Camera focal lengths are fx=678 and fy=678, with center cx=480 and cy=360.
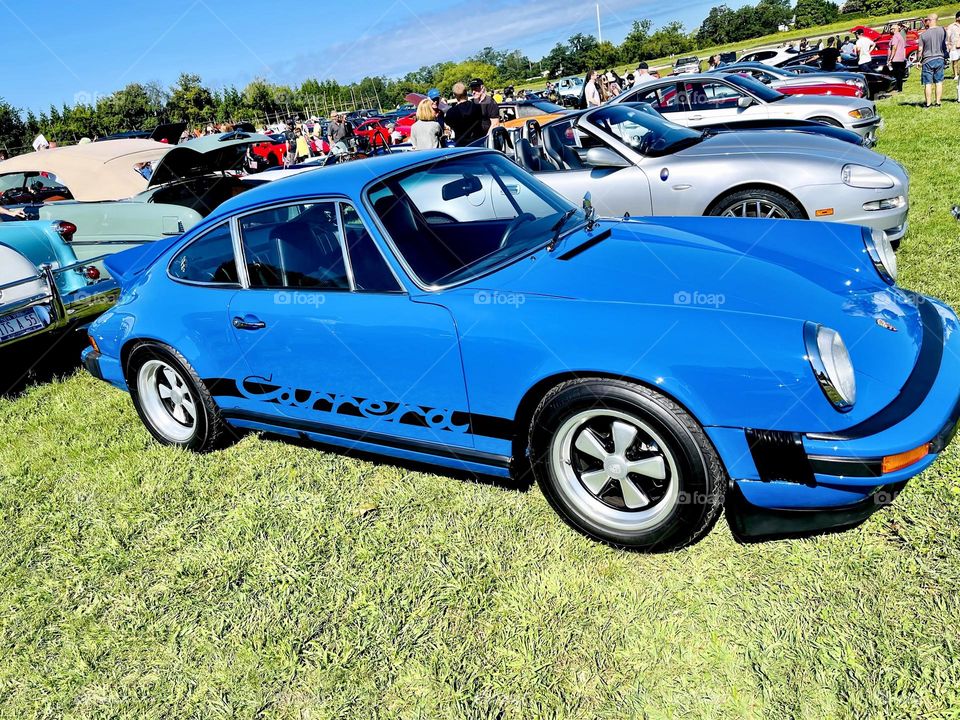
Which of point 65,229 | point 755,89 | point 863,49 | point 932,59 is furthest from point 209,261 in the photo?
point 863,49

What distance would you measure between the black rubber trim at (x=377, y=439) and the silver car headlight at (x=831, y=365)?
1265 millimetres

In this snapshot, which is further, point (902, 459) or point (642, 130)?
point (642, 130)

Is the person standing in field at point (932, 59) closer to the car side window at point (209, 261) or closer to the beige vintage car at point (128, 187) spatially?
the beige vintage car at point (128, 187)

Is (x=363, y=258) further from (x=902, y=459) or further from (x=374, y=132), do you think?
(x=374, y=132)

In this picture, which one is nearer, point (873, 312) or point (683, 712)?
point (683, 712)

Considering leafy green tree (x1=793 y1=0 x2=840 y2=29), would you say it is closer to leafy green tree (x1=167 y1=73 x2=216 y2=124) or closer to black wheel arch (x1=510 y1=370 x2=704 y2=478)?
leafy green tree (x1=167 y1=73 x2=216 y2=124)

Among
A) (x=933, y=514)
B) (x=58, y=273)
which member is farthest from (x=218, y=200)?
(x=933, y=514)

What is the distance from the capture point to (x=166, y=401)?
429 centimetres

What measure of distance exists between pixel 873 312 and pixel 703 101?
868 cm

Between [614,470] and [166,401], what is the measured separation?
2964 millimetres

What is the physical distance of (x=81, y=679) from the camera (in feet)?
8.63

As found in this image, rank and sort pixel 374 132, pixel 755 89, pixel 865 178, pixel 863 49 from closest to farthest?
pixel 865 178 < pixel 755 89 < pixel 863 49 < pixel 374 132

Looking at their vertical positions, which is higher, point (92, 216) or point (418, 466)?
point (92, 216)

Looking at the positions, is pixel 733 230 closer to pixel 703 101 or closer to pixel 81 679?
pixel 81 679
